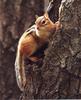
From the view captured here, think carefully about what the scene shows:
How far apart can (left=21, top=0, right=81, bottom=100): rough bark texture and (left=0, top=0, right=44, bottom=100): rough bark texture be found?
5.66ft

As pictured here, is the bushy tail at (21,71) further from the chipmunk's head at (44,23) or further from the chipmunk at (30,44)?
the chipmunk's head at (44,23)

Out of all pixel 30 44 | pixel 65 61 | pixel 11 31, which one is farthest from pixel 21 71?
pixel 11 31

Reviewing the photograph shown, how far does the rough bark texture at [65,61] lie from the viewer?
8.27ft

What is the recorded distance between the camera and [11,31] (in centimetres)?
429

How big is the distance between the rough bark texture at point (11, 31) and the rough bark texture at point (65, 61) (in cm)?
173

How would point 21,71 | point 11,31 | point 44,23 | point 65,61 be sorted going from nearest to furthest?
point 65,61 → point 21,71 → point 44,23 → point 11,31

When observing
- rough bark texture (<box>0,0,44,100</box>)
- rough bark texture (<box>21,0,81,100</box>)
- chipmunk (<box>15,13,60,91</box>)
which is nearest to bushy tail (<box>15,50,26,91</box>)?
chipmunk (<box>15,13,60,91</box>)

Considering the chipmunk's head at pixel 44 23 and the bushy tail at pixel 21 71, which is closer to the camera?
the bushy tail at pixel 21 71

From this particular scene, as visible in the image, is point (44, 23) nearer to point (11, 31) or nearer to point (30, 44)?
point (30, 44)

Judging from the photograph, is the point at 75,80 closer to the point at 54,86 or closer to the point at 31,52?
the point at 54,86

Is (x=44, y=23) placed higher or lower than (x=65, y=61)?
higher

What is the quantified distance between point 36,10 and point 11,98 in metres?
0.86

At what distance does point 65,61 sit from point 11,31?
1.83 m

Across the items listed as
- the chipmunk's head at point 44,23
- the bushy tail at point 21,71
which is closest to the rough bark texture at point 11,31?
the chipmunk's head at point 44,23
